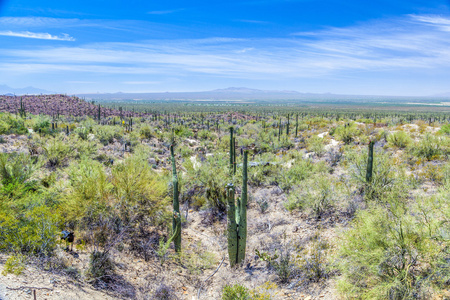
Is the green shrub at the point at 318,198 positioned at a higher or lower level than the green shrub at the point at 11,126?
lower

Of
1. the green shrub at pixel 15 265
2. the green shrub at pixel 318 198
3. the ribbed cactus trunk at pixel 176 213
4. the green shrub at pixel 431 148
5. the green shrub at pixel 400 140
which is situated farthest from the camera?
the green shrub at pixel 400 140

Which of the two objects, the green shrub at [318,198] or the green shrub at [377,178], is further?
the green shrub at [318,198]

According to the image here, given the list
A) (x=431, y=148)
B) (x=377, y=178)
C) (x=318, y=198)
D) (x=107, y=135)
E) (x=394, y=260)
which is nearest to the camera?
(x=394, y=260)

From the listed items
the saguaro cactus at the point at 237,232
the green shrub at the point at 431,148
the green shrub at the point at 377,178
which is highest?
the green shrub at the point at 431,148

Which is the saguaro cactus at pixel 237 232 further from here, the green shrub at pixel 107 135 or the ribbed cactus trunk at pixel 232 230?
the green shrub at pixel 107 135

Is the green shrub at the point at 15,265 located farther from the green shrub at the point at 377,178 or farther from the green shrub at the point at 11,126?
the green shrub at the point at 11,126

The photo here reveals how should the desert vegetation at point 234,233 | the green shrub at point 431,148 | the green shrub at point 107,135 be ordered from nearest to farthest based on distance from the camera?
the desert vegetation at point 234,233, the green shrub at point 431,148, the green shrub at point 107,135

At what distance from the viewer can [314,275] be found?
680 centimetres

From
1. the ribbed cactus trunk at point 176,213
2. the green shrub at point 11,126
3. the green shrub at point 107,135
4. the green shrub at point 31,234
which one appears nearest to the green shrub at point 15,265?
the green shrub at point 31,234

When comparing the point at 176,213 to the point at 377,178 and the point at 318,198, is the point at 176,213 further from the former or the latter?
the point at 377,178

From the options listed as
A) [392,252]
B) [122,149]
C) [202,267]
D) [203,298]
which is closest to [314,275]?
[392,252]

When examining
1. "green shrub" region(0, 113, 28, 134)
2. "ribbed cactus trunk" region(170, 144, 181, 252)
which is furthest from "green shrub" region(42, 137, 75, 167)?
"ribbed cactus trunk" region(170, 144, 181, 252)

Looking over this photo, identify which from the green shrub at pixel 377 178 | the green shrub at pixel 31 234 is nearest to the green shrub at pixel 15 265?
the green shrub at pixel 31 234

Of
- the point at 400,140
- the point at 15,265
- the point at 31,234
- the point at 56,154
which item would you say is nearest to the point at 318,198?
the point at 31,234
